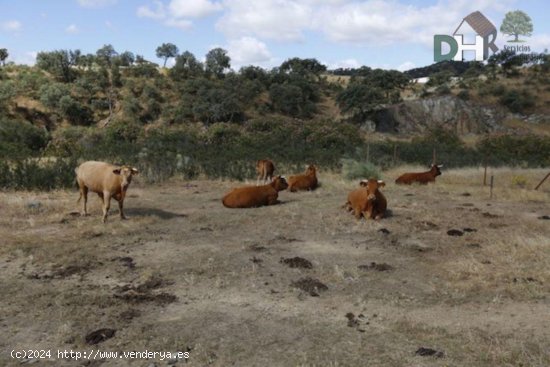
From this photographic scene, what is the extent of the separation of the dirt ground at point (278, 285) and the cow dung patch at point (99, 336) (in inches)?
0.7

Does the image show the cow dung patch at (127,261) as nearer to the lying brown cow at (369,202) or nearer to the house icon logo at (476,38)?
the lying brown cow at (369,202)

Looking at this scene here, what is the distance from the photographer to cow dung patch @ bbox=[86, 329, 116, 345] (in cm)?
492

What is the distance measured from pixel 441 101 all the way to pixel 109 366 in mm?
53459

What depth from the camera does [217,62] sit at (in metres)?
65.2

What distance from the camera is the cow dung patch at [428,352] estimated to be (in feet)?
15.1

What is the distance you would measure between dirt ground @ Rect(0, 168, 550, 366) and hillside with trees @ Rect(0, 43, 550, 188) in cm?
1474

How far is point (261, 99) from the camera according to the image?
57344 millimetres

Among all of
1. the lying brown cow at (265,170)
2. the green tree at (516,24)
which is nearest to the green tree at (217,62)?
the green tree at (516,24)

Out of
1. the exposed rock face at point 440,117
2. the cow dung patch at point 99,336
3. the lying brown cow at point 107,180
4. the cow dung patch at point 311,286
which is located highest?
the exposed rock face at point 440,117

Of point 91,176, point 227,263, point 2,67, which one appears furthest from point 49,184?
point 2,67

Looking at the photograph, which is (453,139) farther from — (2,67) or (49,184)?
(2,67)

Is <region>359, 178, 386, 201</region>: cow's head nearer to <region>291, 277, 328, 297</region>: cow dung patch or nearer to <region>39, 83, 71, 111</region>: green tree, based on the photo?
<region>291, 277, 328, 297</region>: cow dung patch

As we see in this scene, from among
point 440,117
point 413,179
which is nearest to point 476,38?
point 440,117

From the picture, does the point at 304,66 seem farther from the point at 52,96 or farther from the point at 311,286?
the point at 311,286
